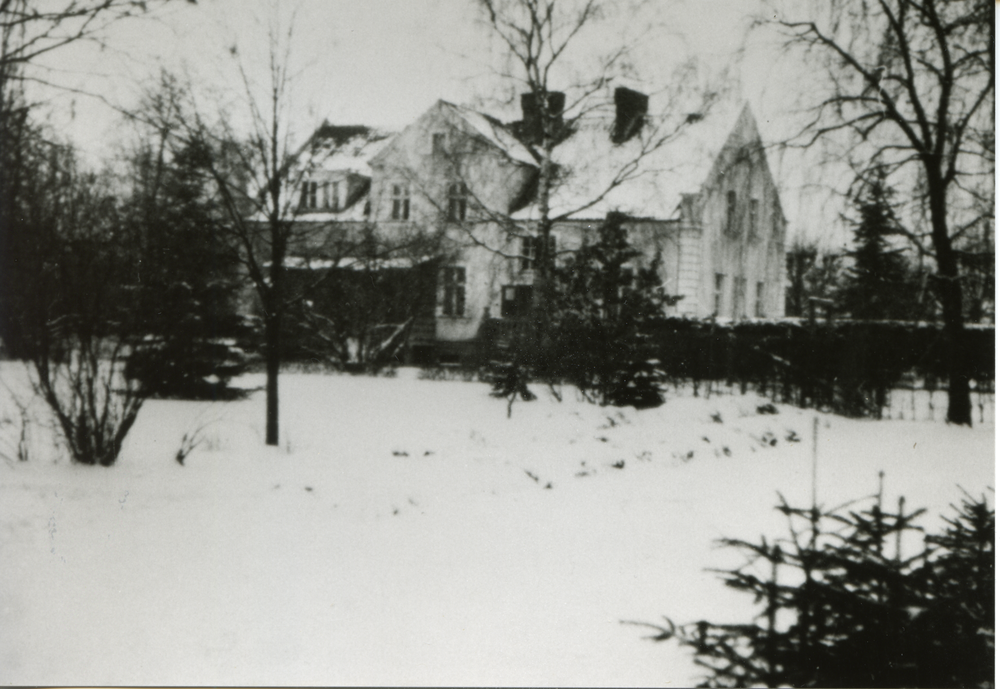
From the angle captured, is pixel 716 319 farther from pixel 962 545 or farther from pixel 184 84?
pixel 184 84

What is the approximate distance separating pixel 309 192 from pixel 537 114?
61.2 inches

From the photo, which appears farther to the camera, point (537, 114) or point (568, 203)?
point (568, 203)

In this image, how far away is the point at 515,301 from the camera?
5.04m

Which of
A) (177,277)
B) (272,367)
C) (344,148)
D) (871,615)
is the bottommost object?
(871,615)

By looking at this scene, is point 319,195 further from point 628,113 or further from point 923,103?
point 923,103

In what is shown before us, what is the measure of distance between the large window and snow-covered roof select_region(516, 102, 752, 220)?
842 mm

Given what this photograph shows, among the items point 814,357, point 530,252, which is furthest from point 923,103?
point 530,252

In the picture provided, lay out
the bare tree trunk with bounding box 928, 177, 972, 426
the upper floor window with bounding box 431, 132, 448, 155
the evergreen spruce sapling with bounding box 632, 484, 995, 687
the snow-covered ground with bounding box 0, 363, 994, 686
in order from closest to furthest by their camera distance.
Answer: the evergreen spruce sapling with bounding box 632, 484, 995, 687
the snow-covered ground with bounding box 0, 363, 994, 686
the bare tree trunk with bounding box 928, 177, 972, 426
the upper floor window with bounding box 431, 132, 448, 155

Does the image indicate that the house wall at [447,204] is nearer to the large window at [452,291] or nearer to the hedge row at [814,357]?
the large window at [452,291]

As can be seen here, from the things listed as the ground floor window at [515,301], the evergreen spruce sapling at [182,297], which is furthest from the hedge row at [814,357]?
the evergreen spruce sapling at [182,297]

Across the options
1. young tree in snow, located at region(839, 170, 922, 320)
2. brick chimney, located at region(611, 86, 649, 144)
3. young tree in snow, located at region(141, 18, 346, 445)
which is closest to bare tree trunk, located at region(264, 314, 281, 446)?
young tree in snow, located at region(141, 18, 346, 445)

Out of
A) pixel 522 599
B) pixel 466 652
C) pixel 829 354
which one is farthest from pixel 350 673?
pixel 829 354

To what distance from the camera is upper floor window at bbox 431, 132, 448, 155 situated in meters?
4.85

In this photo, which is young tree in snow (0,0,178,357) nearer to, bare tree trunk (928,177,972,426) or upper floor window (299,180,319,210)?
A: upper floor window (299,180,319,210)
